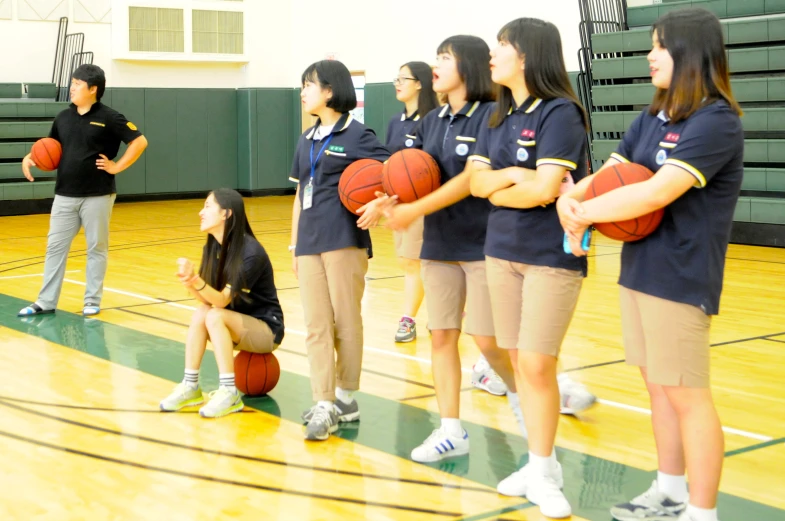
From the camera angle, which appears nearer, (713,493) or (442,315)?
(713,493)

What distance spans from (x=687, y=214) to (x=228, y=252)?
8.12 ft

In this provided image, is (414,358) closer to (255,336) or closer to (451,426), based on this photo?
(255,336)

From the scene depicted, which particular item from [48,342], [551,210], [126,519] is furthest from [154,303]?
[551,210]

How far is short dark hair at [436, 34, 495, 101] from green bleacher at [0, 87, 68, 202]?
1221 cm

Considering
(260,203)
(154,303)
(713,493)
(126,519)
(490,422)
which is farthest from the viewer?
(260,203)

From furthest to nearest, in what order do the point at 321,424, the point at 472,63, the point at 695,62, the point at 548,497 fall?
the point at 321,424
the point at 472,63
the point at 548,497
the point at 695,62

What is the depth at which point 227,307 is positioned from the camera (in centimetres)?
479

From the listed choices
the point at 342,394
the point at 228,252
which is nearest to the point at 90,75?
the point at 228,252

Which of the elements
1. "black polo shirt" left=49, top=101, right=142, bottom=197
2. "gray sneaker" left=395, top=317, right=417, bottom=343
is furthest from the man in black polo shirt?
"gray sneaker" left=395, top=317, right=417, bottom=343

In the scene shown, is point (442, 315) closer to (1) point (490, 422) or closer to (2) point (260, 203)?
(1) point (490, 422)

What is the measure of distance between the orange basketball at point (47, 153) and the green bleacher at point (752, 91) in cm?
698

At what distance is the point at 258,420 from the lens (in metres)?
4.44

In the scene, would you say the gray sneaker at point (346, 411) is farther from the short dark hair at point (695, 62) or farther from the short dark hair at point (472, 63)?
the short dark hair at point (695, 62)

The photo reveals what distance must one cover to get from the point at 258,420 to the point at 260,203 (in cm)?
1223
